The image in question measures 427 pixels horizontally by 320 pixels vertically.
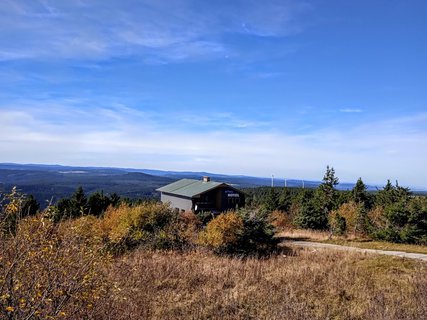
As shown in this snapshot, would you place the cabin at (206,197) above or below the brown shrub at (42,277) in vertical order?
below

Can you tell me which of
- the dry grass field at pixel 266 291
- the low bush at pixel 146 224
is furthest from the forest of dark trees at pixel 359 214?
the dry grass field at pixel 266 291

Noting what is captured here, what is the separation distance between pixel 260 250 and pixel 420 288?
927cm

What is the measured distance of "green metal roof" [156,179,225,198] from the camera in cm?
4000

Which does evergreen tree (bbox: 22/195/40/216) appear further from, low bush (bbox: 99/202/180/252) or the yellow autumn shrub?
the yellow autumn shrub

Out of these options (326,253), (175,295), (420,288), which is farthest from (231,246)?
(420,288)

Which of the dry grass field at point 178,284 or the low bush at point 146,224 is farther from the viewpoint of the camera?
the low bush at point 146,224

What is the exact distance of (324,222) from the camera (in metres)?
33.2

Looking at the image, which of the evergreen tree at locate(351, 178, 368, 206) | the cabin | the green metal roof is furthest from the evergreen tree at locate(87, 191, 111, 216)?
the evergreen tree at locate(351, 178, 368, 206)

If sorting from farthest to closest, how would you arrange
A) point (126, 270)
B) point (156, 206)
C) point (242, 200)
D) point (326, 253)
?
point (242, 200) → point (156, 206) → point (326, 253) → point (126, 270)

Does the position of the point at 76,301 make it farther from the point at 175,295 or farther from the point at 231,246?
the point at 231,246

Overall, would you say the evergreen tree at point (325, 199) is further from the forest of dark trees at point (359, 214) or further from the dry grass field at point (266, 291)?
the dry grass field at point (266, 291)

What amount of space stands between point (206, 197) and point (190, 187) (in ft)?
10.3

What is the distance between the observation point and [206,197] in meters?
40.4

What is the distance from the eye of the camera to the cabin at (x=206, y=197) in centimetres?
3953
